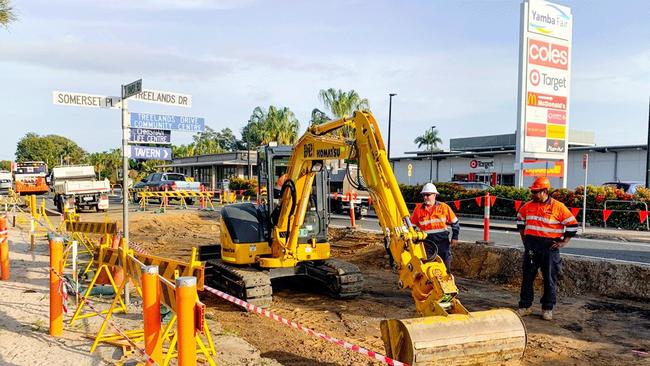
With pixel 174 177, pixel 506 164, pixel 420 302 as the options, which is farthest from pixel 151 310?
pixel 506 164

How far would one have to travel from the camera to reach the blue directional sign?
303 inches

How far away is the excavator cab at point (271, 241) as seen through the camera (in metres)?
8.47

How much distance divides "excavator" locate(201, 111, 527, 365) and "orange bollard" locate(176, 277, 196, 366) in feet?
6.85

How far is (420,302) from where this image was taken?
553 centimetres

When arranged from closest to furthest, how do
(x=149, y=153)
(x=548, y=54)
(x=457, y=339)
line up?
1. (x=457, y=339)
2. (x=149, y=153)
3. (x=548, y=54)

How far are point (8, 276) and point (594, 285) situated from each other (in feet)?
33.5

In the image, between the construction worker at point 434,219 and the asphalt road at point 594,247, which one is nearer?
the construction worker at point 434,219

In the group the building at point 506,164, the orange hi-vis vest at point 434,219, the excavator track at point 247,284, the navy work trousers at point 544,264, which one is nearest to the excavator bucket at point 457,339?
the navy work trousers at point 544,264

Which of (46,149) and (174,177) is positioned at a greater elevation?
(46,149)

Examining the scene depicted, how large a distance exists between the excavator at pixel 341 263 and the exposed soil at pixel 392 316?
0.48 metres

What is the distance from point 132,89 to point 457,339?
503cm

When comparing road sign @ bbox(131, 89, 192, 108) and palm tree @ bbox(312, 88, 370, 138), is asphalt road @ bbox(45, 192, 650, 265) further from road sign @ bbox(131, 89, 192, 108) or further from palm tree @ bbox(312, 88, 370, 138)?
palm tree @ bbox(312, 88, 370, 138)

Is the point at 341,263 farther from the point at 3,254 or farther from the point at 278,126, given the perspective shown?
the point at 278,126

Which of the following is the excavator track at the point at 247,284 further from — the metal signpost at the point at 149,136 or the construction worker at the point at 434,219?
the construction worker at the point at 434,219
